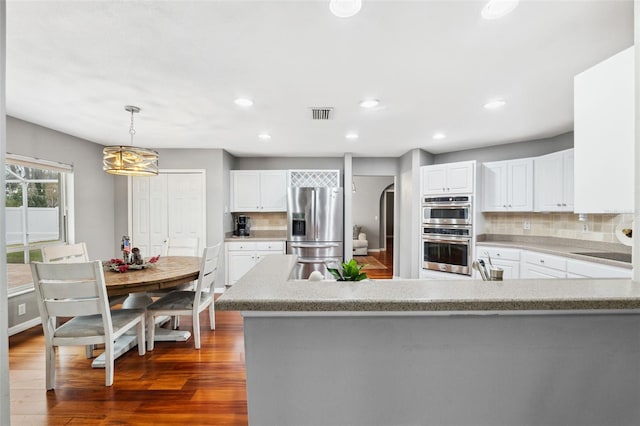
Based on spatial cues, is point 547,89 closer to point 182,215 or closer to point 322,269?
point 322,269

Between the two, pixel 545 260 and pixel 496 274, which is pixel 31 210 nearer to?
pixel 496 274

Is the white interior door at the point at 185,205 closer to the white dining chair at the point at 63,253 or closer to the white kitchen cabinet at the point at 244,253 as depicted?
the white kitchen cabinet at the point at 244,253

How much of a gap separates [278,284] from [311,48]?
1411mm

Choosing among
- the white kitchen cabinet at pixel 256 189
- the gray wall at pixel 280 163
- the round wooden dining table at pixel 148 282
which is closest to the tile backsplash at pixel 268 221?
the white kitchen cabinet at pixel 256 189

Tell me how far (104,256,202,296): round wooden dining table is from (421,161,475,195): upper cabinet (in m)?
3.46

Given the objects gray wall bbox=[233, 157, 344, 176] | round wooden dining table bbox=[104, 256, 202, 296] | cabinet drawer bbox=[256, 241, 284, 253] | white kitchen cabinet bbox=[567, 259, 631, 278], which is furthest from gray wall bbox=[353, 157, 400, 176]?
round wooden dining table bbox=[104, 256, 202, 296]

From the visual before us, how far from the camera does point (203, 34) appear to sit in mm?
1610

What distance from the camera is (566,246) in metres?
3.62

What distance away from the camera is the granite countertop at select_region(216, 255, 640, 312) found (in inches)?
39.4

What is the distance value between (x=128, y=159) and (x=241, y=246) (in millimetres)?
2407

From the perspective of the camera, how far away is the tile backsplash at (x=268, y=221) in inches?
211

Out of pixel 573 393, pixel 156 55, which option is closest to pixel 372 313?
pixel 573 393

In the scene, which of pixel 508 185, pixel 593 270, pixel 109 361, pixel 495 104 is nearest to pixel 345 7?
pixel 495 104

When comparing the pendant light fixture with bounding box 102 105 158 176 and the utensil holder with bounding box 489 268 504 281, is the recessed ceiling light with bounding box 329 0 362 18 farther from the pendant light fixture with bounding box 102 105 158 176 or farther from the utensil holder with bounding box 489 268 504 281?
the pendant light fixture with bounding box 102 105 158 176
